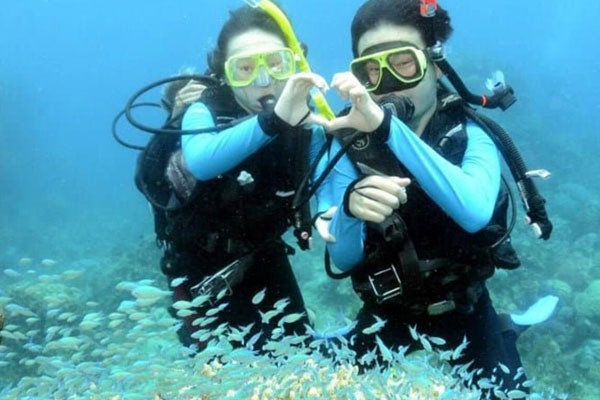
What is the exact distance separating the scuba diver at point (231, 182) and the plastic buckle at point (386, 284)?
0.62m

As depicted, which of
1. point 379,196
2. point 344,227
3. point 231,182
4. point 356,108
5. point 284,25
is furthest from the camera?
point 231,182

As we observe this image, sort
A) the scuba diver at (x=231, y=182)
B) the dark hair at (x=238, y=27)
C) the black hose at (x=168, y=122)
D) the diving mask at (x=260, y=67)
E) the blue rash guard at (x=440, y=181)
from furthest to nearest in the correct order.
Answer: the dark hair at (x=238, y=27) < the diving mask at (x=260, y=67) < the scuba diver at (x=231, y=182) < the black hose at (x=168, y=122) < the blue rash guard at (x=440, y=181)

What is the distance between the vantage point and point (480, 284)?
4121mm

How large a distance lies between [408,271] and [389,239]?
0.30m

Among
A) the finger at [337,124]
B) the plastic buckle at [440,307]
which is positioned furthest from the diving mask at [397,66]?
the plastic buckle at [440,307]

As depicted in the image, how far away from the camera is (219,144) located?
392 cm

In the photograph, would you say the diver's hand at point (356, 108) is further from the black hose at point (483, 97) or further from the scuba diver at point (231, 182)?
the black hose at point (483, 97)

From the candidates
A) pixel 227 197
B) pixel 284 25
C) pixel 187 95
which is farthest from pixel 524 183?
pixel 187 95

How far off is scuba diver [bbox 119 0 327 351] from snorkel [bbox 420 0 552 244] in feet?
3.44

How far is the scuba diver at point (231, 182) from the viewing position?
426 cm

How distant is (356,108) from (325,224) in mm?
1239

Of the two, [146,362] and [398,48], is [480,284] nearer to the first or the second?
[398,48]

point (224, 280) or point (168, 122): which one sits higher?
point (168, 122)

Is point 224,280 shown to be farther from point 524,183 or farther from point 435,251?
point 524,183
